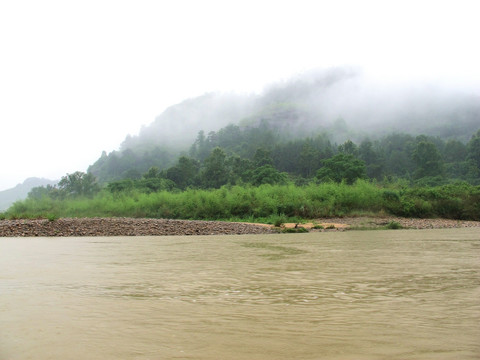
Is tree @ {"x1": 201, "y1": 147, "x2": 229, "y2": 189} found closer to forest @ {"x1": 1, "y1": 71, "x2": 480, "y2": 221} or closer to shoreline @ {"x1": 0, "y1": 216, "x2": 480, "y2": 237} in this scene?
forest @ {"x1": 1, "y1": 71, "x2": 480, "y2": 221}

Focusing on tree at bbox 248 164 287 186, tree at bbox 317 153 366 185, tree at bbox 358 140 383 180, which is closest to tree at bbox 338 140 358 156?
tree at bbox 358 140 383 180

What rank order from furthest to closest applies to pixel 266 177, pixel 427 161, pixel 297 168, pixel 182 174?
pixel 297 168, pixel 427 161, pixel 182 174, pixel 266 177

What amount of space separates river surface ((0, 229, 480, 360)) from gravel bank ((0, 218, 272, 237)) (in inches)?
481

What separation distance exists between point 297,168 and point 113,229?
2723 inches

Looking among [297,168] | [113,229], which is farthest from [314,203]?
[297,168]

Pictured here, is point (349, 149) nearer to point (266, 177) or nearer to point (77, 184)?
point (266, 177)

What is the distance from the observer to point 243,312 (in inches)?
158

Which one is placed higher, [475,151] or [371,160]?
[371,160]

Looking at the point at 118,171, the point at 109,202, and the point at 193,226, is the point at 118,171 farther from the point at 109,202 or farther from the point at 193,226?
the point at 193,226

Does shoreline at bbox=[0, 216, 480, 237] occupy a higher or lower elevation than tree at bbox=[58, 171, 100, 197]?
lower

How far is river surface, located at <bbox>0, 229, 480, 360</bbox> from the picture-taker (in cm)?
290

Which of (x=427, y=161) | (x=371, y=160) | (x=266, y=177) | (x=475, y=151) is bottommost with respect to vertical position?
(x=266, y=177)

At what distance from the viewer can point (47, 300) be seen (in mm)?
4707

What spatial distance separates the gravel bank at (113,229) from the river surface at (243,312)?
1222cm
